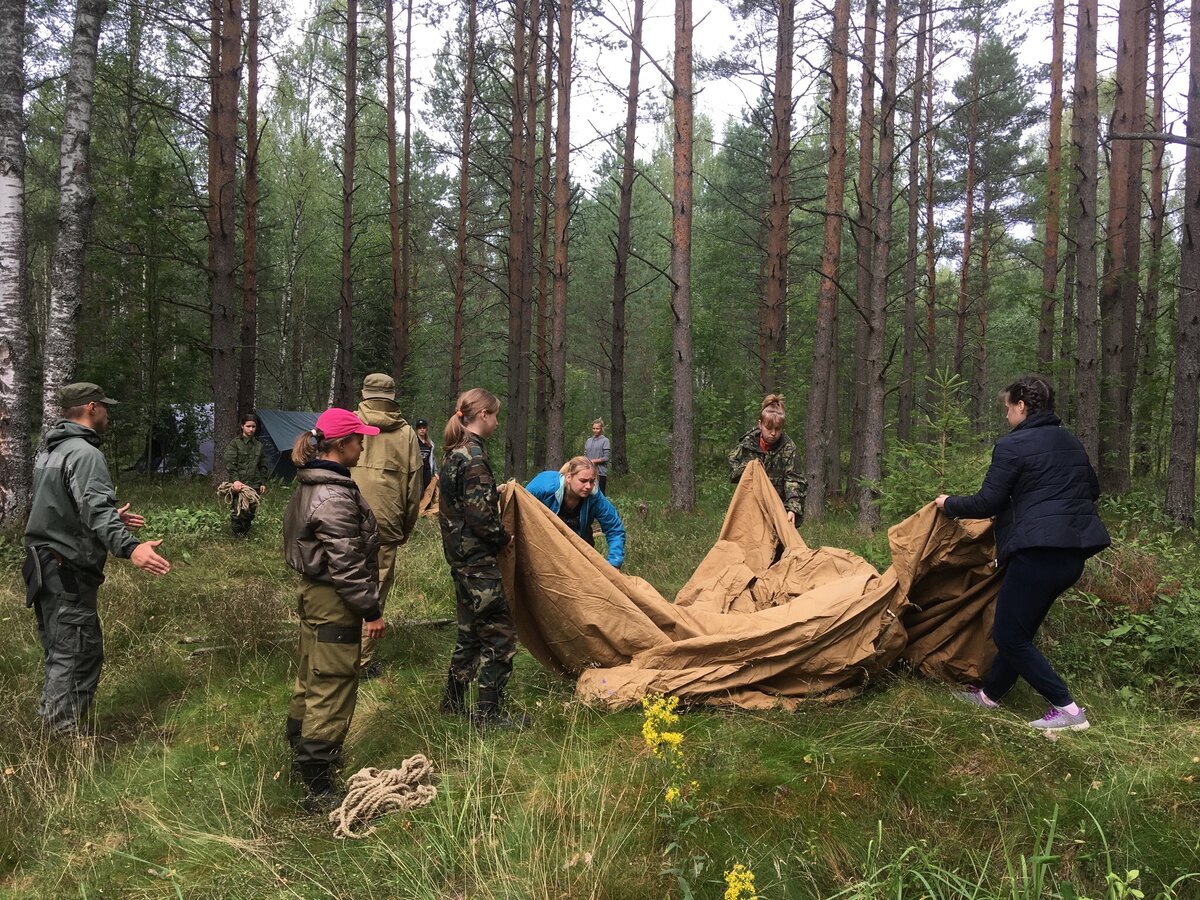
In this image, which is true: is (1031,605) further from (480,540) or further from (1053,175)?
(1053,175)

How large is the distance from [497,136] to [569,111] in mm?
9992

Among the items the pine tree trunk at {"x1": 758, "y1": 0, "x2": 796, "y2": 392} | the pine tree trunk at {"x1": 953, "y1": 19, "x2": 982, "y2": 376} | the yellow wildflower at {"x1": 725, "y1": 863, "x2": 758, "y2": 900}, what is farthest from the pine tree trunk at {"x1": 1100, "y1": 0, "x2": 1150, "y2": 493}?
the yellow wildflower at {"x1": 725, "y1": 863, "x2": 758, "y2": 900}

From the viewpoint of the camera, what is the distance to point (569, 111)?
14219 mm

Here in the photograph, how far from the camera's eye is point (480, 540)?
12.9 feet

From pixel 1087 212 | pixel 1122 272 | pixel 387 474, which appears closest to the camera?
pixel 387 474

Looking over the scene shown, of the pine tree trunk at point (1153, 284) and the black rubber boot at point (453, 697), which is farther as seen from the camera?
the pine tree trunk at point (1153, 284)

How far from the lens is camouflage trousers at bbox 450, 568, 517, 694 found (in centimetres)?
390

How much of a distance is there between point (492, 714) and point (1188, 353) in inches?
387

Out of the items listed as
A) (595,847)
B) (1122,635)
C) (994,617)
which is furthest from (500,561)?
(1122,635)

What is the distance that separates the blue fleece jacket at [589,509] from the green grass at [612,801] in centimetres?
89

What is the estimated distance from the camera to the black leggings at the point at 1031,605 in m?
3.50

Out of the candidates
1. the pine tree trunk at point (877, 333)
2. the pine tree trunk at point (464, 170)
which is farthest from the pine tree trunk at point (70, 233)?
the pine tree trunk at point (464, 170)

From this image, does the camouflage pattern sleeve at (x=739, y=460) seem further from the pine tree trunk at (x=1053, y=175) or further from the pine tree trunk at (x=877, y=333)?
the pine tree trunk at (x=1053, y=175)

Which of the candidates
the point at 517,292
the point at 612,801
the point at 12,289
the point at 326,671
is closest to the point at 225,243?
the point at 12,289
